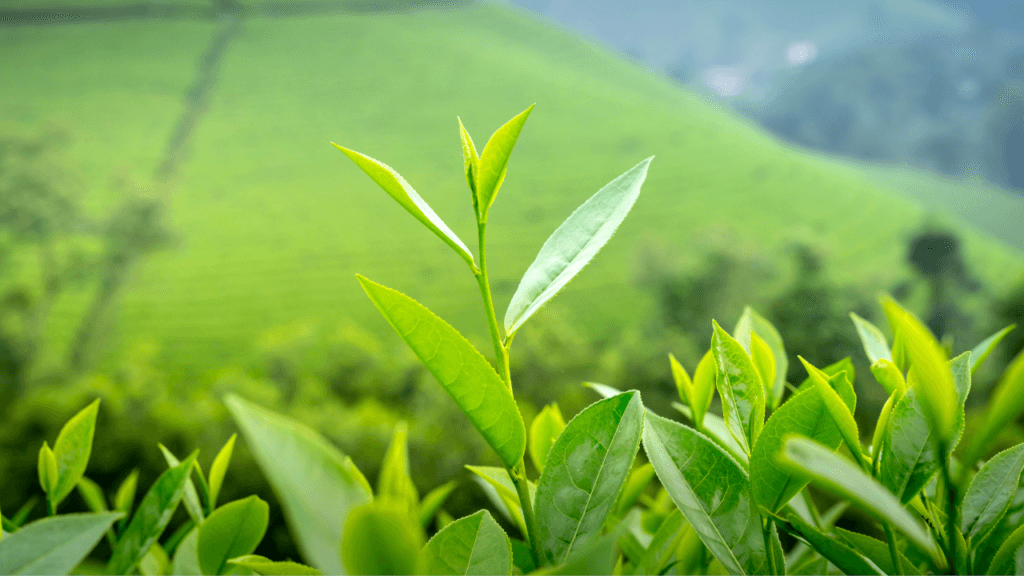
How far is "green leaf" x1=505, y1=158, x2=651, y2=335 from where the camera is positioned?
164mm

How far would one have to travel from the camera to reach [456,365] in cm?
13

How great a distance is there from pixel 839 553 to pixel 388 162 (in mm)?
10800

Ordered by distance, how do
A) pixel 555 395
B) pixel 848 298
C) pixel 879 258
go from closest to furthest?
pixel 555 395
pixel 848 298
pixel 879 258

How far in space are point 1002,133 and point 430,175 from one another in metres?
16.7

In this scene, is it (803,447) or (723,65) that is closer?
(803,447)

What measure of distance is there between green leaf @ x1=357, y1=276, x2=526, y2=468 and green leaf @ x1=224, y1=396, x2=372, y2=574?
0.10 ft

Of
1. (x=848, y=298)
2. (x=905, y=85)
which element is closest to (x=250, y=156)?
(x=848, y=298)

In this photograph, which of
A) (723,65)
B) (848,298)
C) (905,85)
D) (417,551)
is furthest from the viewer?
(723,65)

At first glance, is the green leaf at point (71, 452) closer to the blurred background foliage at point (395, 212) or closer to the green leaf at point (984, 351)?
the green leaf at point (984, 351)

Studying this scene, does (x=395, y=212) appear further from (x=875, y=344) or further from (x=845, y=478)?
(x=845, y=478)

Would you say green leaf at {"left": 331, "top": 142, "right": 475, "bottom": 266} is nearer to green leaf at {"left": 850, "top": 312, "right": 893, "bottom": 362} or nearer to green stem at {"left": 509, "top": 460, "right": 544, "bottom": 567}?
green stem at {"left": 509, "top": 460, "right": 544, "bottom": 567}

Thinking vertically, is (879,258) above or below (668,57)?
below

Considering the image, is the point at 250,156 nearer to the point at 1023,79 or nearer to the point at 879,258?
the point at 879,258

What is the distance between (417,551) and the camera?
10 centimetres
